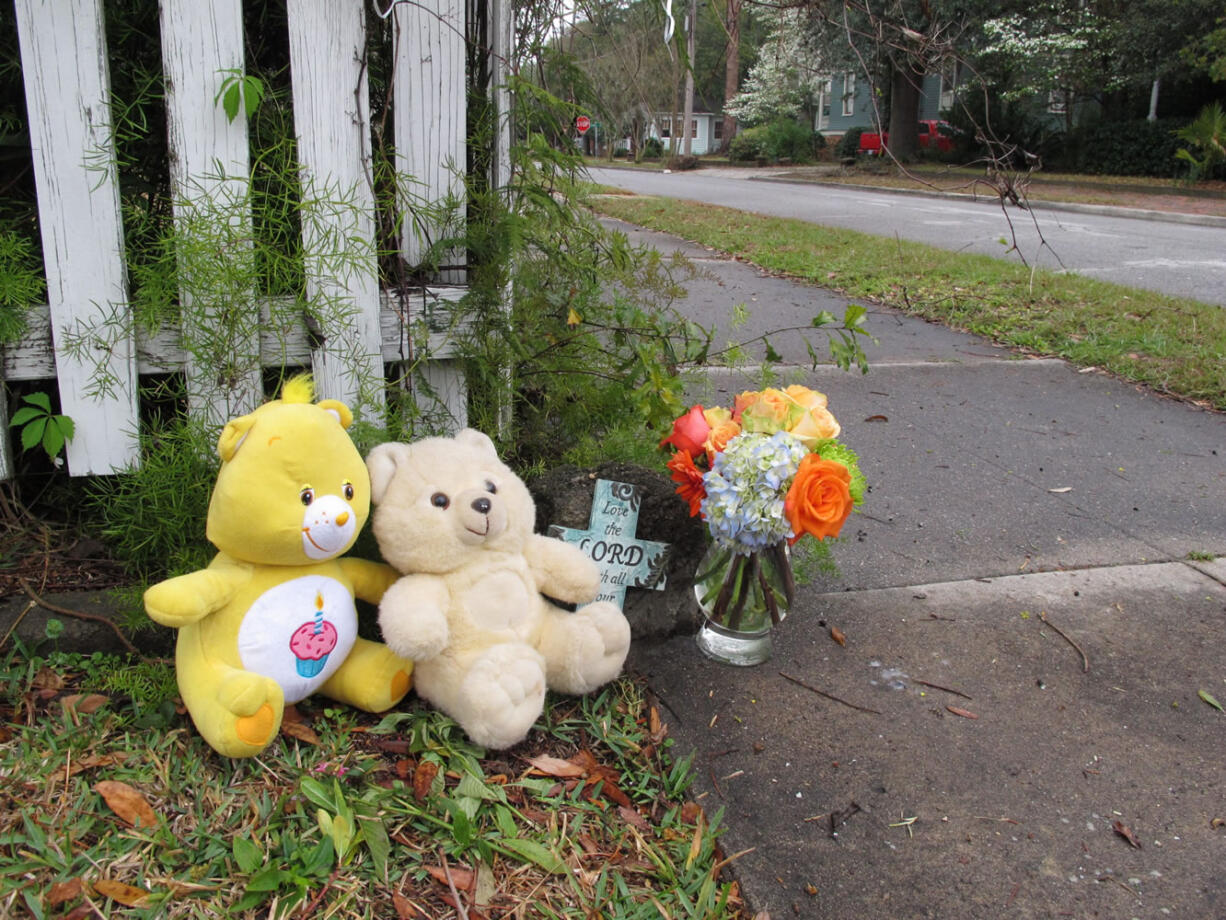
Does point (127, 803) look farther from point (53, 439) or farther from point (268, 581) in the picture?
point (53, 439)

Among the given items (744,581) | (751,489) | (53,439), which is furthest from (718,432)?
(53,439)

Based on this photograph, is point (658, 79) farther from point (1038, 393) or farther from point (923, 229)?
point (923, 229)

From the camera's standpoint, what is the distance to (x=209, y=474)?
2.34 m

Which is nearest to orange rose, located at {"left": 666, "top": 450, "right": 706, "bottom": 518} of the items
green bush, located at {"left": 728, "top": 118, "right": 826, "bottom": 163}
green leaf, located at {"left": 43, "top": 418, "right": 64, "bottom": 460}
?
green leaf, located at {"left": 43, "top": 418, "right": 64, "bottom": 460}

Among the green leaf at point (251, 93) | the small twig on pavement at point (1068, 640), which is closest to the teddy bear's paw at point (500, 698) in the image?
the green leaf at point (251, 93)

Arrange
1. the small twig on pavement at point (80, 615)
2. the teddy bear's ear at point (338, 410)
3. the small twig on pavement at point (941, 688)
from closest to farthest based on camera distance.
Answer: the teddy bear's ear at point (338, 410) → the small twig on pavement at point (80, 615) → the small twig on pavement at point (941, 688)

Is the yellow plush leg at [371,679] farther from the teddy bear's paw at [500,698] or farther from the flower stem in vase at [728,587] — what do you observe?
the flower stem in vase at [728,587]

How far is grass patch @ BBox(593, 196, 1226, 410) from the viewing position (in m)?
5.35

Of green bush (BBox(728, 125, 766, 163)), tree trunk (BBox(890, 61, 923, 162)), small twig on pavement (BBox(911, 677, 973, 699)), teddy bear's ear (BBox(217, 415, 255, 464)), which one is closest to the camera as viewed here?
teddy bear's ear (BBox(217, 415, 255, 464))

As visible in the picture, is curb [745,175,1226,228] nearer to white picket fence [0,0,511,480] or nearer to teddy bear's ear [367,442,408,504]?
white picket fence [0,0,511,480]

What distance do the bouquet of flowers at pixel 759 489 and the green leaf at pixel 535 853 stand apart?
0.84m

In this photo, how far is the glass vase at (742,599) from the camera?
8.00 feet

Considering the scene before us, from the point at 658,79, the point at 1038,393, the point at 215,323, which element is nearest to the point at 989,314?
the point at 1038,393

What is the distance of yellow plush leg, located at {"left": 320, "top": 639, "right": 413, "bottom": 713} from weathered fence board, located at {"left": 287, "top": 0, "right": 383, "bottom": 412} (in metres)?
0.68
